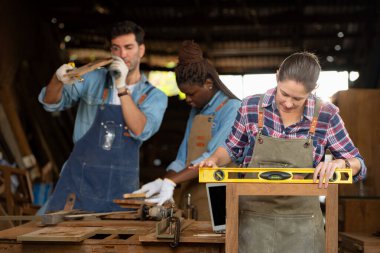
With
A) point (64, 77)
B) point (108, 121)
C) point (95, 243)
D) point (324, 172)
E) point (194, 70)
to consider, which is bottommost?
point (95, 243)

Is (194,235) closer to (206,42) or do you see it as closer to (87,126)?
(87,126)

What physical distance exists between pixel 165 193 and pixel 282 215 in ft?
5.16

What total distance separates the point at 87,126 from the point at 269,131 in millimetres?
2045

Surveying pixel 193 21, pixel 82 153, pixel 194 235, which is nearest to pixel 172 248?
pixel 194 235

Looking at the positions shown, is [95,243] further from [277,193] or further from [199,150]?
[199,150]

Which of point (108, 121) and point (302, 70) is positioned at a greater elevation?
point (302, 70)

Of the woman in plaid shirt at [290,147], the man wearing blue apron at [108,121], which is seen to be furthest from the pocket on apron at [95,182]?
the woman in plaid shirt at [290,147]

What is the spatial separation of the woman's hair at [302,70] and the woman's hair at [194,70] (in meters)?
1.83

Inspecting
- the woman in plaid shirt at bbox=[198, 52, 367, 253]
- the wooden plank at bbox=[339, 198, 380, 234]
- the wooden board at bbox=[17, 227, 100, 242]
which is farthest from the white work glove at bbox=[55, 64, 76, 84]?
the wooden plank at bbox=[339, 198, 380, 234]

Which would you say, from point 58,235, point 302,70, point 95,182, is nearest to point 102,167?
point 95,182

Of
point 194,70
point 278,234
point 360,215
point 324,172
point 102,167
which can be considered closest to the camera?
point 324,172

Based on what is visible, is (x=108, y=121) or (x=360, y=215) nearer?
(x=108, y=121)

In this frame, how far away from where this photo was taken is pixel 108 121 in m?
5.25

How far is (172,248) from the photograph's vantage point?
3582 millimetres
